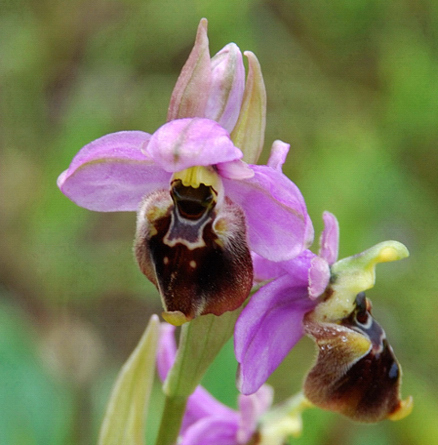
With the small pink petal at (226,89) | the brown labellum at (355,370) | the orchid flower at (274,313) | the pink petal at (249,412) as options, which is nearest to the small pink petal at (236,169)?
the small pink petal at (226,89)

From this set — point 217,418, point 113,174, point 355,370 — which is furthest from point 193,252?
point 217,418

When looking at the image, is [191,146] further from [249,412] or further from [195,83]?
[249,412]

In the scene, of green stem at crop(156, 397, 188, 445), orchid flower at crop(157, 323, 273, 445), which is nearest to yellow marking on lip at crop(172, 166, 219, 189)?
green stem at crop(156, 397, 188, 445)

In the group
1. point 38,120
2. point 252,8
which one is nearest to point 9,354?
Result: point 38,120

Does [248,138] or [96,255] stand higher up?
[248,138]

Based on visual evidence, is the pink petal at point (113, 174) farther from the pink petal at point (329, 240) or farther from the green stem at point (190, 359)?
the pink petal at point (329, 240)

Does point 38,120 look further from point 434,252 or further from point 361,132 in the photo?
point 434,252

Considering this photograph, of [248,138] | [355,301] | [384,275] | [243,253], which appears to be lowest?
[384,275]
